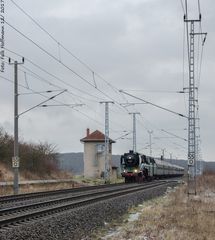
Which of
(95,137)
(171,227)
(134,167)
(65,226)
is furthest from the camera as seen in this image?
(95,137)

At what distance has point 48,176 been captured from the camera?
75.2 metres

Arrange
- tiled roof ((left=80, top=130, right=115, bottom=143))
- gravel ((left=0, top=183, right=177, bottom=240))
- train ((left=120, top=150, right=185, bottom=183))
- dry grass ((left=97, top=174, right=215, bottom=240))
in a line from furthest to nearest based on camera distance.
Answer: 1. tiled roof ((left=80, top=130, right=115, bottom=143))
2. train ((left=120, top=150, right=185, bottom=183))
3. gravel ((left=0, top=183, right=177, bottom=240))
4. dry grass ((left=97, top=174, right=215, bottom=240))

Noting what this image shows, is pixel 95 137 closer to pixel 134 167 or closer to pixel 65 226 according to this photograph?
pixel 134 167

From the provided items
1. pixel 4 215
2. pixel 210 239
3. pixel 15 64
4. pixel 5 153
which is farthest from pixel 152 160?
pixel 210 239

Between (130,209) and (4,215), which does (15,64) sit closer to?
(130,209)

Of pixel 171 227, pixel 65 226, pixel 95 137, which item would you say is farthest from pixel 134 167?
pixel 171 227

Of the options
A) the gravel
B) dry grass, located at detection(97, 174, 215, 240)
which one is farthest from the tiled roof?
dry grass, located at detection(97, 174, 215, 240)

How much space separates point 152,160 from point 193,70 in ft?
158

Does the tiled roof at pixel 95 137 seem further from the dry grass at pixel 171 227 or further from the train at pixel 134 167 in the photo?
the dry grass at pixel 171 227

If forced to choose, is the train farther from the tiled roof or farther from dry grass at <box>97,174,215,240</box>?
dry grass at <box>97,174,215,240</box>

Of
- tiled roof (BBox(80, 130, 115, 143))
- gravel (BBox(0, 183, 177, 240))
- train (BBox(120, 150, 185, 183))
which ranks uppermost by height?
tiled roof (BBox(80, 130, 115, 143))

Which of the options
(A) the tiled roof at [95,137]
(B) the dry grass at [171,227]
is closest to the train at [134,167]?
(A) the tiled roof at [95,137]

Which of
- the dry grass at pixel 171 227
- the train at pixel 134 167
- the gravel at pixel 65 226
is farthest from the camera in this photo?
the train at pixel 134 167

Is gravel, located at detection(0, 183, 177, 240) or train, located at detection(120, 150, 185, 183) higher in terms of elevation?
train, located at detection(120, 150, 185, 183)
